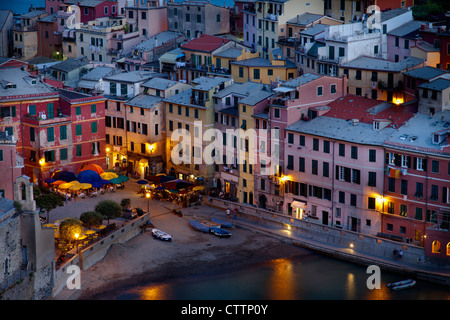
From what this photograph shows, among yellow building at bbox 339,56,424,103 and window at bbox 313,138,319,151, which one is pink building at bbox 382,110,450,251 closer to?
window at bbox 313,138,319,151

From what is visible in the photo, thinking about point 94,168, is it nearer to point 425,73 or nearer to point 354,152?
point 354,152

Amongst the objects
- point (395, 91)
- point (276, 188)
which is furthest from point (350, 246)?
point (395, 91)

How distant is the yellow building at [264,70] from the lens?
364 ft

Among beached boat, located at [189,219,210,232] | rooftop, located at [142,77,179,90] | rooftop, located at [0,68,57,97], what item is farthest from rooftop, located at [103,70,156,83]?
beached boat, located at [189,219,210,232]

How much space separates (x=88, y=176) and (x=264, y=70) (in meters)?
21.3

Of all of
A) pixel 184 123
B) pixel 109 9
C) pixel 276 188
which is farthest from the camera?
pixel 109 9

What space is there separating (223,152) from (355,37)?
16576 mm

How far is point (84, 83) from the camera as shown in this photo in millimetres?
116250

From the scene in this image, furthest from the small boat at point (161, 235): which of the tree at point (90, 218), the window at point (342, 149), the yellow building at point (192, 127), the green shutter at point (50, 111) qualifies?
the green shutter at point (50, 111)

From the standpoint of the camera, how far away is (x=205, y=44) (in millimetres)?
118125

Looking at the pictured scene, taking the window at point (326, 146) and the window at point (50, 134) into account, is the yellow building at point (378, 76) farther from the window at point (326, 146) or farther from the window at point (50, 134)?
the window at point (50, 134)

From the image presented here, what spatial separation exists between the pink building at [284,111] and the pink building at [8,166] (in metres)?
20.8

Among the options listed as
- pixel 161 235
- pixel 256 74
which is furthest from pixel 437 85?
pixel 161 235

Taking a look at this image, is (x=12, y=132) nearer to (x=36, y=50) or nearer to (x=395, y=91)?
(x=395, y=91)
